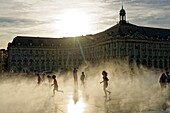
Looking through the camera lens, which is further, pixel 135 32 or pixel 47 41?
pixel 47 41

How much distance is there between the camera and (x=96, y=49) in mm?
113125

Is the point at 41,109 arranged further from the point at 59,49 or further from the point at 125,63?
the point at 59,49

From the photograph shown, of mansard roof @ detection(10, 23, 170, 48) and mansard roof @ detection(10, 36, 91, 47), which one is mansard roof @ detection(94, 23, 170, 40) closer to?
mansard roof @ detection(10, 23, 170, 48)

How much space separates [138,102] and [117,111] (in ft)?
10.0

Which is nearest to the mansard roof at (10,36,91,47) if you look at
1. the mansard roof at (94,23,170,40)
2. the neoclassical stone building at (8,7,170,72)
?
the neoclassical stone building at (8,7,170,72)

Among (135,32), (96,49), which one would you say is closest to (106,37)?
(96,49)

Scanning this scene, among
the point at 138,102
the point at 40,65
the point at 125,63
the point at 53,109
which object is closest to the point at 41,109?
the point at 53,109

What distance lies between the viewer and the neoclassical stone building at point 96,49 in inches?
3986

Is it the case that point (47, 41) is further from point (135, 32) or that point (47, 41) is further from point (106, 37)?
point (135, 32)

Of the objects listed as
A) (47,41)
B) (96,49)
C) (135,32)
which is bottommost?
(96,49)

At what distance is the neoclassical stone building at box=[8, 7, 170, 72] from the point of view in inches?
3986

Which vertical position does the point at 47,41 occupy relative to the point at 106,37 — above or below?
above

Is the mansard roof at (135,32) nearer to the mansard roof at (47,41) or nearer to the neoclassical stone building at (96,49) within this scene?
the neoclassical stone building at (96,49)

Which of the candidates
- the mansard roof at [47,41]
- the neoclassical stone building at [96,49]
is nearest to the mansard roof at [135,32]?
the neoclassical stone building at [96,49]
